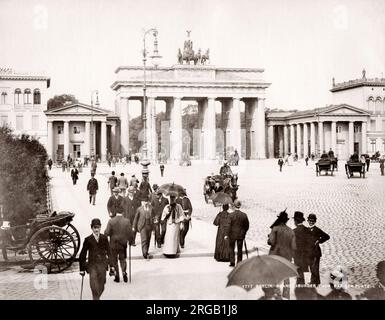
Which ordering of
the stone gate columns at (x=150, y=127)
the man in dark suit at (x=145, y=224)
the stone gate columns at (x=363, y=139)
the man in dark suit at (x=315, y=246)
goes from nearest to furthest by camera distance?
1. the man in dark suit at (x=315, y=246)
2. the man in dark suit at (x=145, y=224)
3. the stone gate columns at (x=363, y=139)
4. the stone gate columns at (x=150, y=127)

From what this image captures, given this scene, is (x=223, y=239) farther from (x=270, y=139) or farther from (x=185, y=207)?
(x=270, y=139)

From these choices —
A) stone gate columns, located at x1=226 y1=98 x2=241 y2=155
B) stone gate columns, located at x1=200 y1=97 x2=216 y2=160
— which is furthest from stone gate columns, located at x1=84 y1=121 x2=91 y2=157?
stone gate columns, located at x1=226 y1=98 x2=241 y2=155

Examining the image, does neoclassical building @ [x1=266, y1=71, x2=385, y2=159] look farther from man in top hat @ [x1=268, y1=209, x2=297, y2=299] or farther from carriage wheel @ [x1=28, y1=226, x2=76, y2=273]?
carriage wheel @ [x1=28, y1=226, x2=76, y2=273]

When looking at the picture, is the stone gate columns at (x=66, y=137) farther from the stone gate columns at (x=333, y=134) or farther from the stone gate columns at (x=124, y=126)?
the stone gate columns at (x=333, y=134)

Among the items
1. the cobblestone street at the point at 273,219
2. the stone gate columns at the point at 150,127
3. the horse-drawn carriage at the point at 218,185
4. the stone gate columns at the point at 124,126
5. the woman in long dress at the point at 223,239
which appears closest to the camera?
the cobblestone street at the point at 273,219

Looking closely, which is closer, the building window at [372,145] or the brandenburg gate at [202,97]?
the building window at [372,145]

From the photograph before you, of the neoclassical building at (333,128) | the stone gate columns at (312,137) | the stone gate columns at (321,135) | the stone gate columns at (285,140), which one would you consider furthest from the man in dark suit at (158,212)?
the stone gate columns at (285,140)
